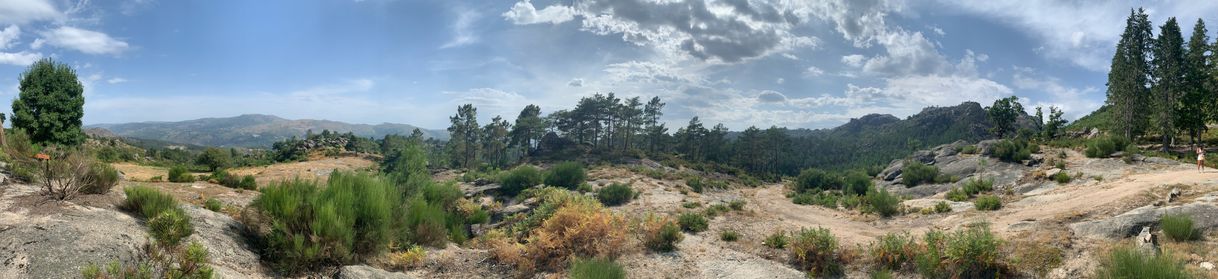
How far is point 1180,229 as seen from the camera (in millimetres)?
8641

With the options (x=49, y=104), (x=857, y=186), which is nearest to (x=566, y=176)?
(x=857, y=186)

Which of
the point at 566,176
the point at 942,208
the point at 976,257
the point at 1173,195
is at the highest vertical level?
the point at 1173,195

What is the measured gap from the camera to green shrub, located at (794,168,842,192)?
141 ft

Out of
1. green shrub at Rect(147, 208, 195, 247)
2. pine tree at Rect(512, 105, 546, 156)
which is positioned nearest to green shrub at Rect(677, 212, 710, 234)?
green shrub at Rect(147, 208, 195, 247)

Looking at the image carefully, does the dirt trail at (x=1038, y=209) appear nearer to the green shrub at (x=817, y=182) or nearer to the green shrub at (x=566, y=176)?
the green shrub at (x=566, y=176)

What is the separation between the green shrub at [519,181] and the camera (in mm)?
29908

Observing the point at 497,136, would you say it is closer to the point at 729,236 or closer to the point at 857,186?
the point at 857,186

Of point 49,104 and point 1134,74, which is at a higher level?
point 1134,74

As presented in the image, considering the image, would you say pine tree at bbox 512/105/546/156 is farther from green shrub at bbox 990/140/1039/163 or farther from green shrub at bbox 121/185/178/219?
green shrub at bbox 121/185/178/219

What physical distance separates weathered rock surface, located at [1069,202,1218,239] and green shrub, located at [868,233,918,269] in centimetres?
358

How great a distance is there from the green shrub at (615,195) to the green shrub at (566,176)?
6.07 metres

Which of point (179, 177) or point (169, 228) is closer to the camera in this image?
point (169, 228)

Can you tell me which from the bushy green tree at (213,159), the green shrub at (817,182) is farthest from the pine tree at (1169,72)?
the bushy green tree at (213,159)

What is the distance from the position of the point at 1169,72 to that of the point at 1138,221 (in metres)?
33.6
